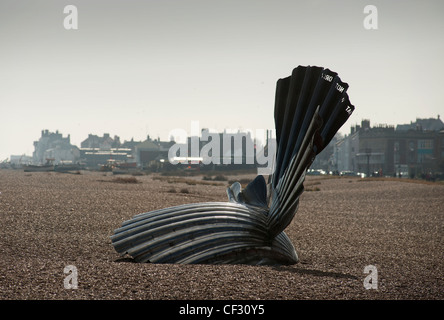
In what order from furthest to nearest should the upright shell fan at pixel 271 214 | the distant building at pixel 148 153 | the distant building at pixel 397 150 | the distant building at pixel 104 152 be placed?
1. the distant building at pixel 104 152
2. the distant building at pixel 148 153
3. the distant building at pixel 397 150
4. the upright shell fan at pixel 271 214

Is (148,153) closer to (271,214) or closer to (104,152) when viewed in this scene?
(104,152)

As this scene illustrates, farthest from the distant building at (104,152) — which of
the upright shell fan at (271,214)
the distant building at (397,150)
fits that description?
the upright shell fan at (271,214)

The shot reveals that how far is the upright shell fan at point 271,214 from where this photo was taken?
7273 millimetres

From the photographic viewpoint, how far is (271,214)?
7832 millimetres

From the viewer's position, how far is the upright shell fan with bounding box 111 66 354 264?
23.9 feet

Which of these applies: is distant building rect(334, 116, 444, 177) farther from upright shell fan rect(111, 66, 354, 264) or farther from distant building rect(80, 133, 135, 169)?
upright shell fan rect(111, 66, 354, 264)

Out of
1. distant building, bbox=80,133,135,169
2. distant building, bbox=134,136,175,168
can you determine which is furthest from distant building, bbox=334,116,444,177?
distant building, bbox=80,133,135,169

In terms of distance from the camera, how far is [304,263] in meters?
7.88

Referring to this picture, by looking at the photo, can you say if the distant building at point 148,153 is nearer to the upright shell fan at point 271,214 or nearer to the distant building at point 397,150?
the distant building at point 397,150

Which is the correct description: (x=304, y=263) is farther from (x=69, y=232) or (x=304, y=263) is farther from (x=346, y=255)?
(x=69, y=232)

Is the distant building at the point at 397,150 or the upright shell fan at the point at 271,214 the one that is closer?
the upright shell fan at the point at 271,214

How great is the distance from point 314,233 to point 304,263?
3685mm
